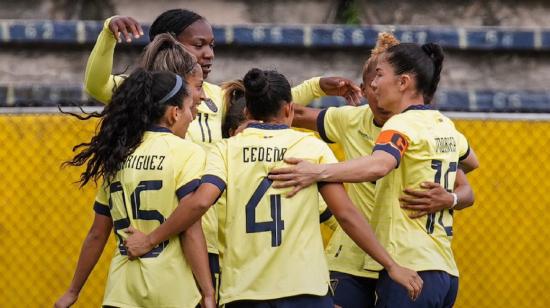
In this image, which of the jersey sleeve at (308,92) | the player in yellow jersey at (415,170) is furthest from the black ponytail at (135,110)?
the jersey sleeve at (308,92)

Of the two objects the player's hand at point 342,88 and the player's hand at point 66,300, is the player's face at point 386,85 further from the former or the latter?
the player's hand at point 66,300

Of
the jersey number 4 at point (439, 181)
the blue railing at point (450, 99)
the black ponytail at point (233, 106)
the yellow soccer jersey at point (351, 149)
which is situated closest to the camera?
the jersey number 4 at point (439, 181)

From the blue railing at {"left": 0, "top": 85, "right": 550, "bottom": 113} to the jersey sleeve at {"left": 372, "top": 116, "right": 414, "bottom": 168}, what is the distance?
2.70 m

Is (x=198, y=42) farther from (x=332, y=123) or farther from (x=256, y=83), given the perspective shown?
(x=256, y=83)

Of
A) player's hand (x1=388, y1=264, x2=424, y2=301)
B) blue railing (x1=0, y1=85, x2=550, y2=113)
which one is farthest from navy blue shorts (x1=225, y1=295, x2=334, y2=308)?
blue railing (x1=0, y1=85, x2=550, y2=113)

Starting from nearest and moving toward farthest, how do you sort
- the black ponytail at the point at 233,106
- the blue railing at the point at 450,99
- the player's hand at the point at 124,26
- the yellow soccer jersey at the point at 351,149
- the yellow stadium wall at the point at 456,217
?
the player's hand at the point at 124,26
the yellow soccer jersey at the point at 351,149
the black ponytail at the point at 233,106
the yellow stadium wall at the point at 456,217
the blue railing at the point at 450,99

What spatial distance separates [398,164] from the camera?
5180 millimetres

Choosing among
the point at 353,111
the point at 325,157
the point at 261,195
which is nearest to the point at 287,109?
the point at 325,157

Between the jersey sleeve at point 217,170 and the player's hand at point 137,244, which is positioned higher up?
the jersey sleeve at point 217,170

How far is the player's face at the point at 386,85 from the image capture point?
17.9 ft

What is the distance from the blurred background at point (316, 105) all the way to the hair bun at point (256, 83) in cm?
256

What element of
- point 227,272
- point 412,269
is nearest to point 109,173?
point 227,272

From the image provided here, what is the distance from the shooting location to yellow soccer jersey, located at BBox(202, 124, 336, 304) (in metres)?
5.08

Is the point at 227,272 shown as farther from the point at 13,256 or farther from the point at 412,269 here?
the point at 13,256
